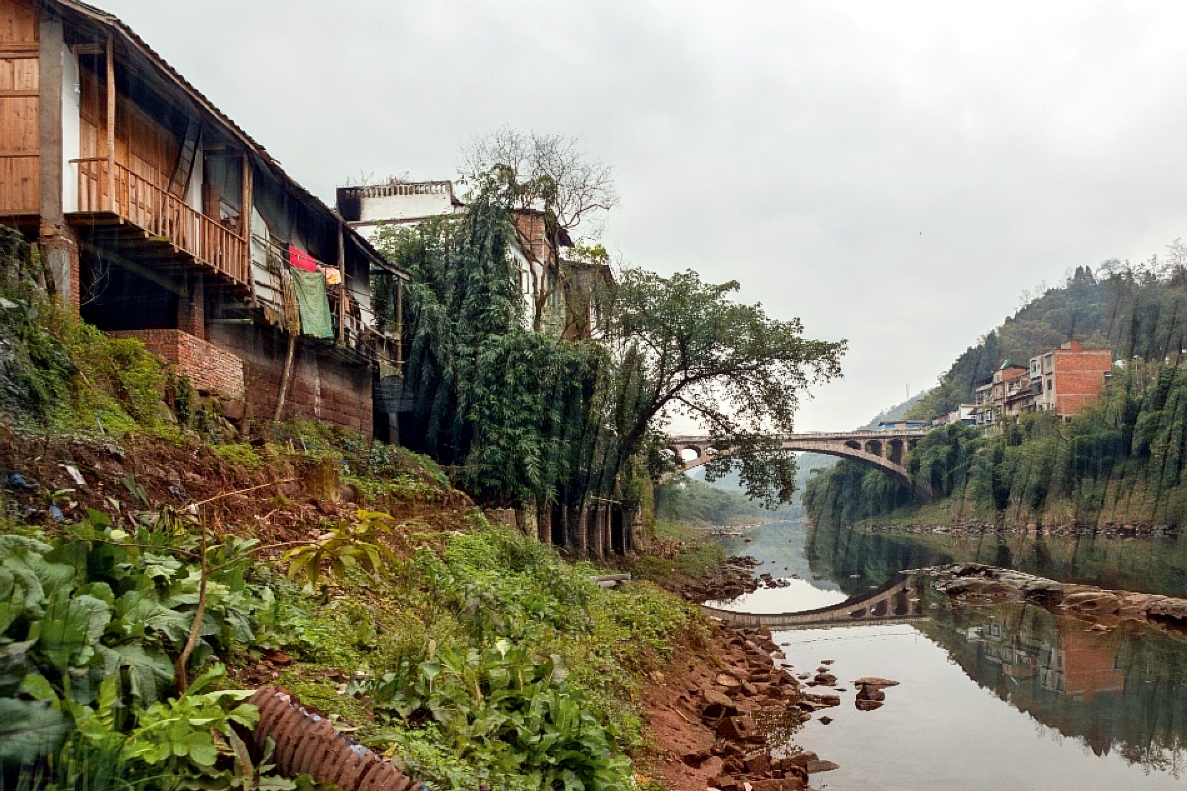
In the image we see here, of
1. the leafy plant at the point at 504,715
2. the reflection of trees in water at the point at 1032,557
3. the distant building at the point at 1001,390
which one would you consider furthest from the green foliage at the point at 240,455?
the distant building at the point at 1001,390

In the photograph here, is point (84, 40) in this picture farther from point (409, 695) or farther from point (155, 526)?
point (409, 695)

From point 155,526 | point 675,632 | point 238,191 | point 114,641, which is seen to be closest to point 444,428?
point 238,191

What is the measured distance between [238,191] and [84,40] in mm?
4527

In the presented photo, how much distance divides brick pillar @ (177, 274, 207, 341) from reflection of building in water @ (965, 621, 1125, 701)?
14877mm

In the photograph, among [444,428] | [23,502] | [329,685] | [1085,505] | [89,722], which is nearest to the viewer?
[89,722]

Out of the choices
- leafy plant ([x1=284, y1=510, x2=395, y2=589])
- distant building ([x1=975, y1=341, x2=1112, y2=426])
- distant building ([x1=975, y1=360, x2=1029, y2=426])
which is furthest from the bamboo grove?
distant building ([x1=975, y1=360, x2=1029, y2=426])

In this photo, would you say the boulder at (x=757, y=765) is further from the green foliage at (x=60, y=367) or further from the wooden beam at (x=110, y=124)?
the wooden beam at (x=110, y=124)

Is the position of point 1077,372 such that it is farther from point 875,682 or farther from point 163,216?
point 163,216

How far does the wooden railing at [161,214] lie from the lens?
443 inches

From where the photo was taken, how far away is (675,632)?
48.2 ft

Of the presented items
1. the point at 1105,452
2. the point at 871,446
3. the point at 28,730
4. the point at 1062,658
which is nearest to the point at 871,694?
the point at 1062,658

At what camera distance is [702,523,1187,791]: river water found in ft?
34.6

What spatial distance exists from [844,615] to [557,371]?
1144cm

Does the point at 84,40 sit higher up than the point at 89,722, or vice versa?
the point at 84,40
